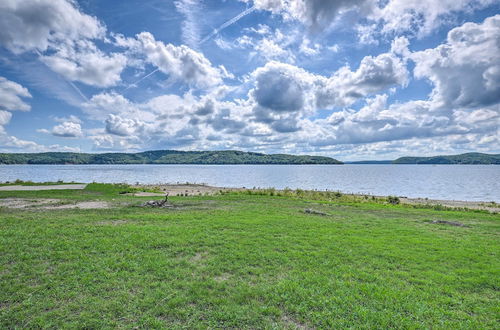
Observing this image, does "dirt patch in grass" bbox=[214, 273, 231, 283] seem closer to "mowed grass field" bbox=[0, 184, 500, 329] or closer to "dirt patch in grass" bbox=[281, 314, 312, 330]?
"mowed grass field" bbox=[0, 184, 500, 329]

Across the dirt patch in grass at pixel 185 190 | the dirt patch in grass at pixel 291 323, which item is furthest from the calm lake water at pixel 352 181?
the dirt patch in grass at pixel 291 323

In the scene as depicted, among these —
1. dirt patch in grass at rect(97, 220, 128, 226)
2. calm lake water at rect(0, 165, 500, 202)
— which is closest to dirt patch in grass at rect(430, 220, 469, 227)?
dirt patch in grass at rect(97, 220, 128, 226)

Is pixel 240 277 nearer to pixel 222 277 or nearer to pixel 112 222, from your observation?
pixel 222 277

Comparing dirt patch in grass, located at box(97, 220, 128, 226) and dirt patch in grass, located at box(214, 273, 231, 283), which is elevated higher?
dirt patch in grass, located at box(97, 220, 128, 226)

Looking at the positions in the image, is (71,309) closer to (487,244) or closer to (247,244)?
(247,244)

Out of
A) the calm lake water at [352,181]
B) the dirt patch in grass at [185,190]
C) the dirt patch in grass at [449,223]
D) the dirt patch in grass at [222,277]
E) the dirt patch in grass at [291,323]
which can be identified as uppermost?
the dirt patch in grass at [222,277]

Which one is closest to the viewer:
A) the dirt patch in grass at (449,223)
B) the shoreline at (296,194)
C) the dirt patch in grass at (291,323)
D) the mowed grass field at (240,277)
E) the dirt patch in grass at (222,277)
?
the dirt patch in grass at (291,323)

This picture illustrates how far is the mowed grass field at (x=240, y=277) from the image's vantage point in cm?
597

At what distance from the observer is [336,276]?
806 cm

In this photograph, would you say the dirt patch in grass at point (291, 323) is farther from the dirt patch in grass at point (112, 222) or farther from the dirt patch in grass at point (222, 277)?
the dirt patch in grass at point (112, 222)

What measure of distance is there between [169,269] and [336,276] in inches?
217

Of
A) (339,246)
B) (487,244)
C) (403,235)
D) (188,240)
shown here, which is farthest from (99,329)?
(487,244)

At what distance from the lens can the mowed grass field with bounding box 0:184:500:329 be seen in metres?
5.97

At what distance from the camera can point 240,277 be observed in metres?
7.95
